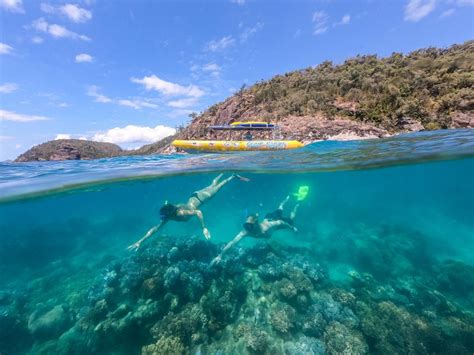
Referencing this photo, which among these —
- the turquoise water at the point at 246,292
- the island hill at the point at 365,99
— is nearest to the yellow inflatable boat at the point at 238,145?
the turquoise water at the point at 246,292

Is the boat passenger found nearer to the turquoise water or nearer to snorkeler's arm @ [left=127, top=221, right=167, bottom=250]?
the turquoise water

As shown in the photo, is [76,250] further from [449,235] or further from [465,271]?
[449,235]

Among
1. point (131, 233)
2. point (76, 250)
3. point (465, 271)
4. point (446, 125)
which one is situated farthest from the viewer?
point (131, 233)

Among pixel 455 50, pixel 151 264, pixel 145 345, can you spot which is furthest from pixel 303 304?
pixel 455 50

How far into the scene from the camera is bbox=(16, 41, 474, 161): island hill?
21.7 metres

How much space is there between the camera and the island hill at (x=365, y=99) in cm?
2166

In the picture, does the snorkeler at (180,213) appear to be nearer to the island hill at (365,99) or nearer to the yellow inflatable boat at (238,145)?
the yellow inflatable boat at (238,145)

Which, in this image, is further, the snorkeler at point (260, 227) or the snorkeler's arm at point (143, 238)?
the snorkeler at point (260, 227)

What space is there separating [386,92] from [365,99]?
2.09 metres

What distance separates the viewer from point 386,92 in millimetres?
25578

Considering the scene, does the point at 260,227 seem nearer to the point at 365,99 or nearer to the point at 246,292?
the point at 246,292

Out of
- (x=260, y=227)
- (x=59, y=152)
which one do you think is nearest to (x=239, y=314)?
(x=260, y=227)

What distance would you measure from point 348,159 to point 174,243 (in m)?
11.4

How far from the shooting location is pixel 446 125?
66.6ft
